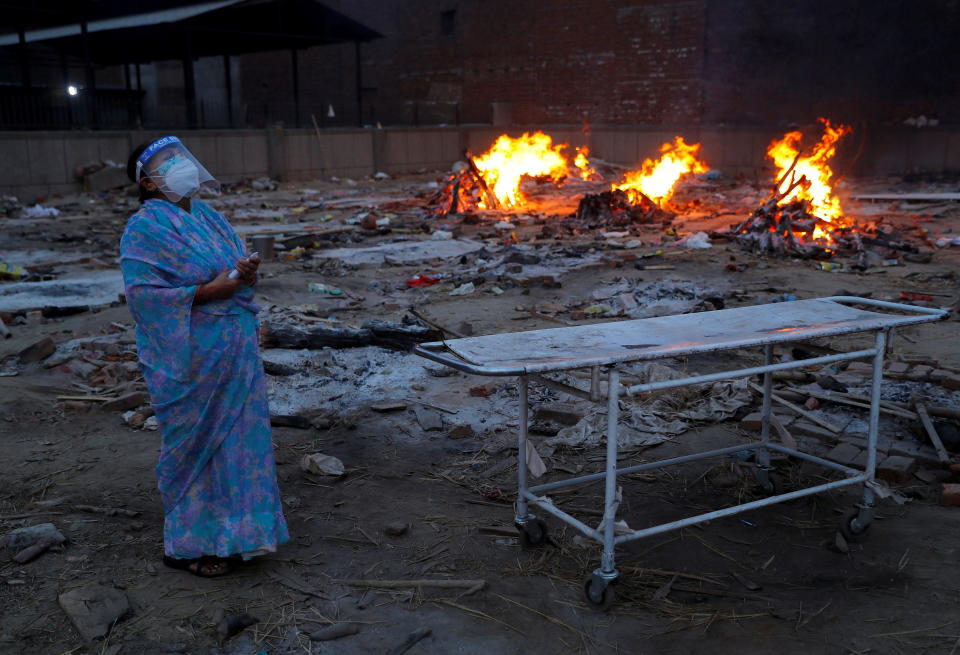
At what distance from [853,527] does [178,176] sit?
11.6 feet

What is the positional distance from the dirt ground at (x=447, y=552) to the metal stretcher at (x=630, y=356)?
238mm

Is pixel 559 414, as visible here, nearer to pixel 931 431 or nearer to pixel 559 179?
pixel 931 431

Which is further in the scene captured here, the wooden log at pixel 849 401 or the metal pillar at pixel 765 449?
the wooden log at pixel 849 401

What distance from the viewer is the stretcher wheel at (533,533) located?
3.97 meters

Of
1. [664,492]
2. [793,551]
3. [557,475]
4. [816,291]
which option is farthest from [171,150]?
[816,291]

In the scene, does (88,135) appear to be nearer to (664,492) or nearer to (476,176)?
(476,176)

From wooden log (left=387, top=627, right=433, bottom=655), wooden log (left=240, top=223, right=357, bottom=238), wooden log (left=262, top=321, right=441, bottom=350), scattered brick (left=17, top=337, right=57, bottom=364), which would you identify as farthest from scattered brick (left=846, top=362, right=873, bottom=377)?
wooden log (left=240, top=223, right=357, bottom=238)

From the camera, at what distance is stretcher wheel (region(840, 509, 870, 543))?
4.04 m

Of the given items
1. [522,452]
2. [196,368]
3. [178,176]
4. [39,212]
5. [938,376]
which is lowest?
[938,376]

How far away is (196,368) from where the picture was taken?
353cm

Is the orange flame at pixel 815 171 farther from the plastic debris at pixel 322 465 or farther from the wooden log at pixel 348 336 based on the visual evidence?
the plastic debris at pixel 322 465

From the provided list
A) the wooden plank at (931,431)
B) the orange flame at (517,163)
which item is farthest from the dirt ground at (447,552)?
the orange flame at (517,163)

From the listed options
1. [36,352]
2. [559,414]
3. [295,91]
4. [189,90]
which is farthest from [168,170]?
[295,91]

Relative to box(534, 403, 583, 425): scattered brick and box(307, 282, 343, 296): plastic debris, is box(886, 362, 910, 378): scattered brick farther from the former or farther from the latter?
box(307, 282, 343, 296): plastic debris
